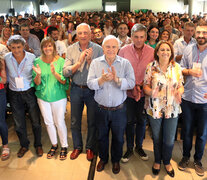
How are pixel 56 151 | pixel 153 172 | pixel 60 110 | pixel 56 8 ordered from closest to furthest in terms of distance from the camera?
1. pixel 153 172
2. pixel 60 110
3. pixel 56 151
4. pixel 56 8

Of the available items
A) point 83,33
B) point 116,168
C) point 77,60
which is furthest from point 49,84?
point 116,168

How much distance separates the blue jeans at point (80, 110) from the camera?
2.56 m

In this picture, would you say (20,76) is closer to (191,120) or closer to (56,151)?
(56,151)

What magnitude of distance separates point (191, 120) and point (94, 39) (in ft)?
7.09

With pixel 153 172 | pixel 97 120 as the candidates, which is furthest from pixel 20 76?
pixel 153 172

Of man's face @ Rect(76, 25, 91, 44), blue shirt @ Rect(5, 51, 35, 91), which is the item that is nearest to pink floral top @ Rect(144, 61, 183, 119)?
man's face @ Rect(76, 25, 91, 44)

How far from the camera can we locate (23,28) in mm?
3693

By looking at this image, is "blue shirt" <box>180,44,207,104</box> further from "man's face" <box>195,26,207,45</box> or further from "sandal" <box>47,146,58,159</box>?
"sandal" <box>47,146,58,159</box>

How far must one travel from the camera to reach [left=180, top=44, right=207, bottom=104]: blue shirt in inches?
87.6

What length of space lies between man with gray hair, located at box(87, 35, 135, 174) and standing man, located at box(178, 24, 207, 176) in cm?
68

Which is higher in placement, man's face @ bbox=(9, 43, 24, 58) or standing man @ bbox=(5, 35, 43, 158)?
man's face @ bbox=(9, 43, 24, 58)

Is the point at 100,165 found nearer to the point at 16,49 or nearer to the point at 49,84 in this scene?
the point at 49,84

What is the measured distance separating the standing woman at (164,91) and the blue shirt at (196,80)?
0.77ft

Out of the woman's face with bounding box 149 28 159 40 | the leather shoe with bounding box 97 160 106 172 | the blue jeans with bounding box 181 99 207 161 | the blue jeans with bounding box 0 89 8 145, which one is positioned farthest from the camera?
the woman's face with bounding box 149 28 159 40
